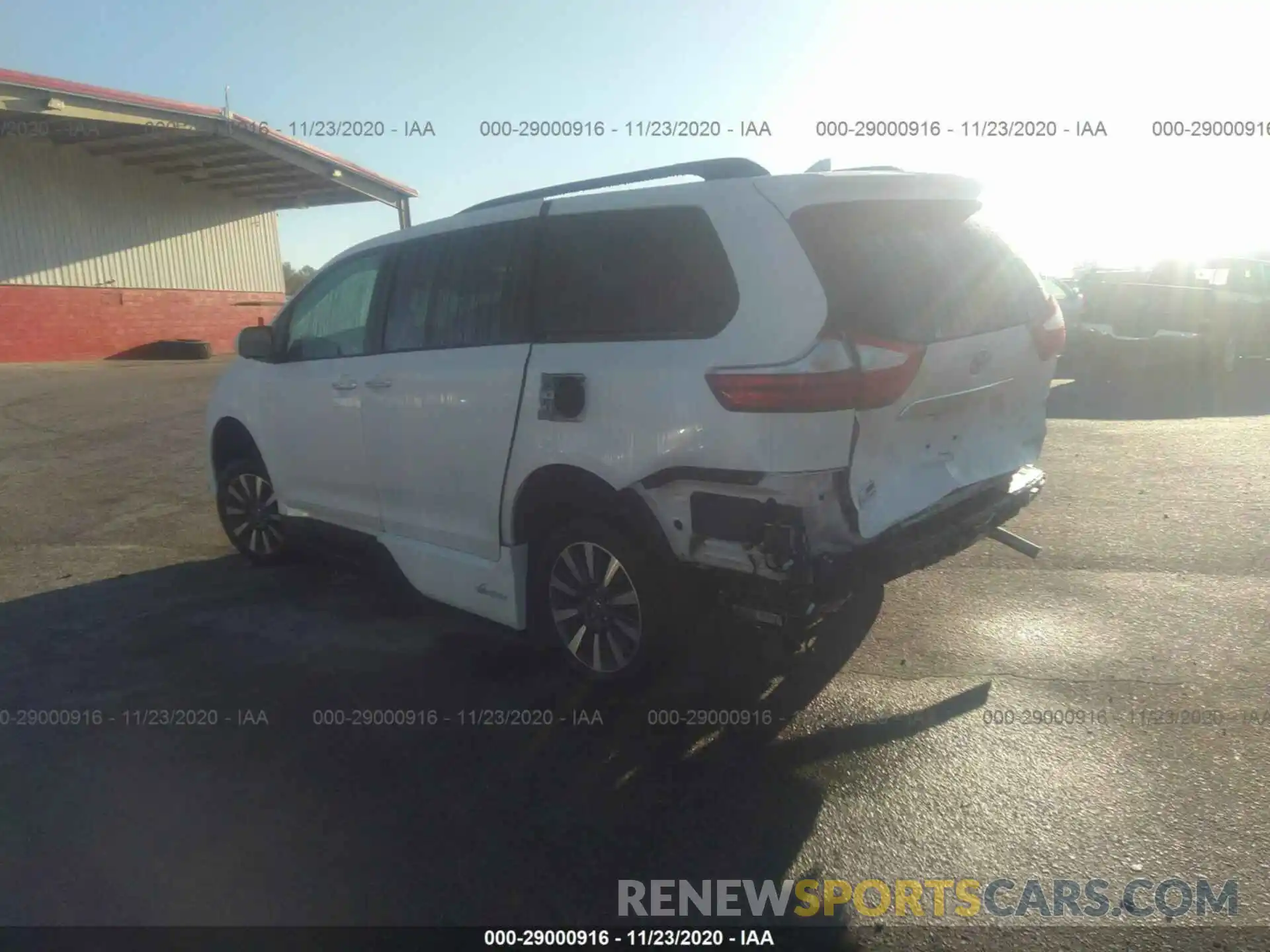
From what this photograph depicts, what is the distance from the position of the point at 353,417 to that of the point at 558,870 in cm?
291

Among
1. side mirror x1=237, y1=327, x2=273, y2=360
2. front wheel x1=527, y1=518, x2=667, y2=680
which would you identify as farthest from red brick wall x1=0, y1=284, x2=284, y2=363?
front wheel x1=527, y1=518, x2=667, y2=680

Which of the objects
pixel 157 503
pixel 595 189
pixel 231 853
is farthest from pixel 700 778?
pixel 157 503

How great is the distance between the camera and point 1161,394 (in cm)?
1284

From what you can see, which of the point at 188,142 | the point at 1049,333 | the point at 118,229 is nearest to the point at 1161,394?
the point at 1049,333

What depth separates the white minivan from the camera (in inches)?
137

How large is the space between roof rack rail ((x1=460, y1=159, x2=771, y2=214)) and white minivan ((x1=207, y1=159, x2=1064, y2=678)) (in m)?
0.01

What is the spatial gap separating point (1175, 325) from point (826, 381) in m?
12.2

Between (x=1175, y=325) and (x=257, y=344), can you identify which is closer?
(x=257, y=344)

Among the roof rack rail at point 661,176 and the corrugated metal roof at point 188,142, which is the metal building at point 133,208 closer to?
the corrugated metal roof at point 188,142

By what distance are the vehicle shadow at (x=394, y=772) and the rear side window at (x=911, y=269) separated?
134cm

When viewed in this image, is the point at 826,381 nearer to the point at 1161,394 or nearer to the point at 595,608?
the point at 595,608

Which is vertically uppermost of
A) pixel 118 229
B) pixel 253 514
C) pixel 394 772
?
pixel 118 229

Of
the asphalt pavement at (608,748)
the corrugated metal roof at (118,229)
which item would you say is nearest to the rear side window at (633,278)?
the asphalt pavement at (608,748)

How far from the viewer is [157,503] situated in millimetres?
8531
